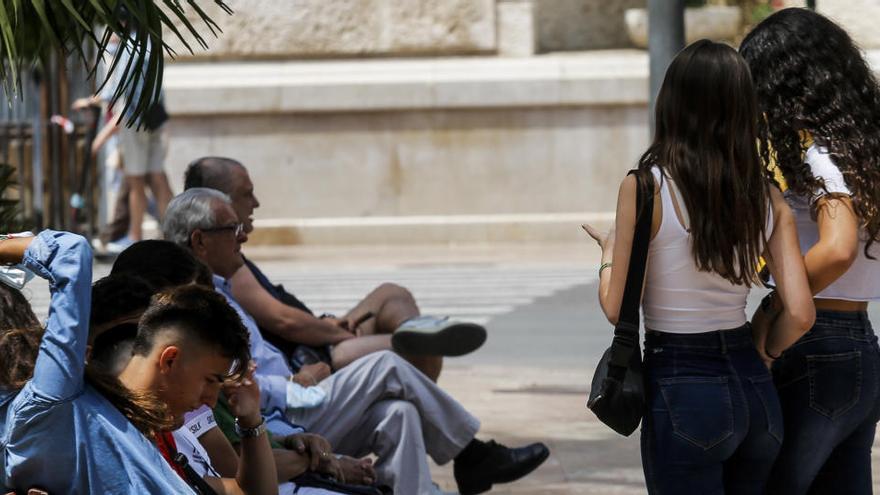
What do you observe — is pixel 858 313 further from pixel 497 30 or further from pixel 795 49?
pixel 497 30

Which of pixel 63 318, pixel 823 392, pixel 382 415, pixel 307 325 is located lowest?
pixel 382 415

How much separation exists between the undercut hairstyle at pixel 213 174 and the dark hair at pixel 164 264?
5.64 ft

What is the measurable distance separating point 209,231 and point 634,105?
1037 centimetres

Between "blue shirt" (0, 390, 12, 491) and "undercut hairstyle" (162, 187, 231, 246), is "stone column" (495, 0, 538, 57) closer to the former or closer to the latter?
"undercut hairstyle" (162, 187, 231, 246)

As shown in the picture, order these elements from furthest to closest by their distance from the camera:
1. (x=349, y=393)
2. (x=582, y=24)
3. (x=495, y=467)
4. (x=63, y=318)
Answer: (x=582, y=24)
(x=495, y=467)
(x=349, y=393)
(x=63, y=318)

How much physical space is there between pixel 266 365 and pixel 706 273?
2.08 m

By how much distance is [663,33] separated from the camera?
6820 mm

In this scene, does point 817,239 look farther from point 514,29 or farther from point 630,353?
point 514,29

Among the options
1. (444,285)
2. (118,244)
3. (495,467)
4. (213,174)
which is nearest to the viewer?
(495,467)

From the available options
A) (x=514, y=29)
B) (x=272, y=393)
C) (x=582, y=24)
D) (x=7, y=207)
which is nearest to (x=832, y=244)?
(x=272, y=393)

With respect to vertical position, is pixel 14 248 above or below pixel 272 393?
above

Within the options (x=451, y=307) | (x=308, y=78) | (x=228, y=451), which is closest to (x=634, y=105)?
(x=308, y=78)

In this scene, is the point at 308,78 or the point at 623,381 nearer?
the point at 623,381

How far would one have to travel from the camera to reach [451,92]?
15344 millimetres
